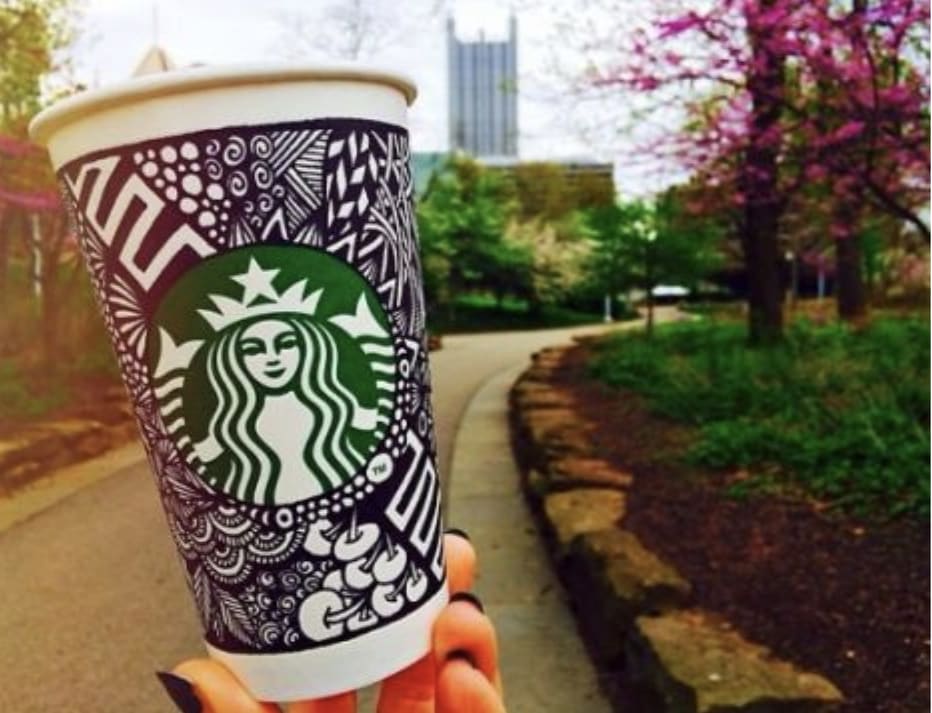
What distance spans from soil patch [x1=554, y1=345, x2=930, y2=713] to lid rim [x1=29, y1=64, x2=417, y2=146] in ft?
3.75

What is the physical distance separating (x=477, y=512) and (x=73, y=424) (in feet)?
4.43

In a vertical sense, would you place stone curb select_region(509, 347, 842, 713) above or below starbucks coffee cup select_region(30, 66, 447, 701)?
below

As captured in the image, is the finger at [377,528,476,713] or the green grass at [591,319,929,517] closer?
the finger at [377,528,476,713]


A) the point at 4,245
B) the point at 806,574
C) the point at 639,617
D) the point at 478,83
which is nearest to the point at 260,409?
the point at 4,245

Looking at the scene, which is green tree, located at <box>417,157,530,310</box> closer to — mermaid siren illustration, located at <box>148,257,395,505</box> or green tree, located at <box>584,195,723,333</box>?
mermaid siren illustration, located at <box>148,257,395,505</box>

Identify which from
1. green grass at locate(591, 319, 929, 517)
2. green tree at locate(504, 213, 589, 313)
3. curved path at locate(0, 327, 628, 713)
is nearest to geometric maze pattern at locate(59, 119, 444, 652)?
curved path at locate(0, 327, 628, 713)

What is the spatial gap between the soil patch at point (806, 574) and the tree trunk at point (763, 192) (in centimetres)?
89

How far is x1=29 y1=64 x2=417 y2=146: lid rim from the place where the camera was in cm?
43

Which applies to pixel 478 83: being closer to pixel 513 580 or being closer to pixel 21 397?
pixel 21 397

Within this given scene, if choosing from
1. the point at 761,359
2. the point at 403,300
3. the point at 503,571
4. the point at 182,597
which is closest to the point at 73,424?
the point at 182,597

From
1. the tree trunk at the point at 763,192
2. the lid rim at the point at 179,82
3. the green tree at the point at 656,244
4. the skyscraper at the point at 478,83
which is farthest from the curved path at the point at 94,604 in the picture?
the green tree at the point at 656,244

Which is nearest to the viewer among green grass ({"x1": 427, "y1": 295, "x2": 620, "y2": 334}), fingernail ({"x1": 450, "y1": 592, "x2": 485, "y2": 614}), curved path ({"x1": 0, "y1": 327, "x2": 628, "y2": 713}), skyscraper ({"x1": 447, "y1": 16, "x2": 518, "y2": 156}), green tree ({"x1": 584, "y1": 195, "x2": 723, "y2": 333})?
fingernail ({"x1": 450, "y1": 592, "x2": 485, "y2": 614})

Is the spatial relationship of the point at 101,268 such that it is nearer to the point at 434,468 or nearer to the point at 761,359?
the point at 434,468

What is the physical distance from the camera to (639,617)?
149cm
